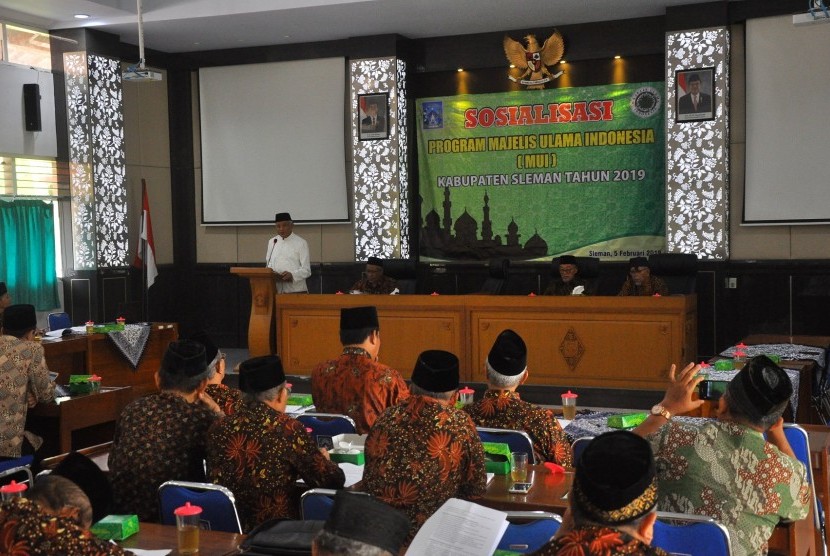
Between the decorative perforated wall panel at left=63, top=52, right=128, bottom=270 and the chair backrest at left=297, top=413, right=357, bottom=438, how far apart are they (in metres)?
6.91

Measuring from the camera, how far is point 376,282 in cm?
964

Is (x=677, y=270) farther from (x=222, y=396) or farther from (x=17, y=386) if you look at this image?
(x=17, y=386)

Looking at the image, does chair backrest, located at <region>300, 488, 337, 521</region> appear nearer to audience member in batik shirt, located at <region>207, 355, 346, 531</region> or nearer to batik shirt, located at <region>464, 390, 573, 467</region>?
audience member in batik shirt, located at <region>207, 355, 346, 531</region>

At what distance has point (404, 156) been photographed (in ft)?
36.8

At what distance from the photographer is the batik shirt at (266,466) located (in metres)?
3.45

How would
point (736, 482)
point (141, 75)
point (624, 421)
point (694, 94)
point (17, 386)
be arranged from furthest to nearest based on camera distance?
point (694, 94) → point (141, 75) → point (17, 386) → point (624, 421) → point (736, 482)

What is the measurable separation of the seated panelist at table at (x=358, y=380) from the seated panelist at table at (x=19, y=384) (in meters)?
1.83

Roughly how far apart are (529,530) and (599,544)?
34.0 inches

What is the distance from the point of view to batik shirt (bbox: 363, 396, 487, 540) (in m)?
3.17

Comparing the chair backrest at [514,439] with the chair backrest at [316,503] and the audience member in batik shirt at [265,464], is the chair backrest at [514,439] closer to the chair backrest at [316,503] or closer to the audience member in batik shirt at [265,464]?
the audience member in batik shirt at [265,464]

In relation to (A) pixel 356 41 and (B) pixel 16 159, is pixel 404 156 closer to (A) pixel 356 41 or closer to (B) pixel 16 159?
(A) pixel 356 41

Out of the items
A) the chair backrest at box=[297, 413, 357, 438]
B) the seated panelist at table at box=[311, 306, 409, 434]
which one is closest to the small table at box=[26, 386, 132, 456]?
the seated panelist at table at box=[311, 306, 409, 434]

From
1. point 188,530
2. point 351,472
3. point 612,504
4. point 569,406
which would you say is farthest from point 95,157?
point 612,504

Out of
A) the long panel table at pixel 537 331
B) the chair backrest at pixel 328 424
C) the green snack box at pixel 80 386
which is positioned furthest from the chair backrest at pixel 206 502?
the long panel table at pixel 537 331
